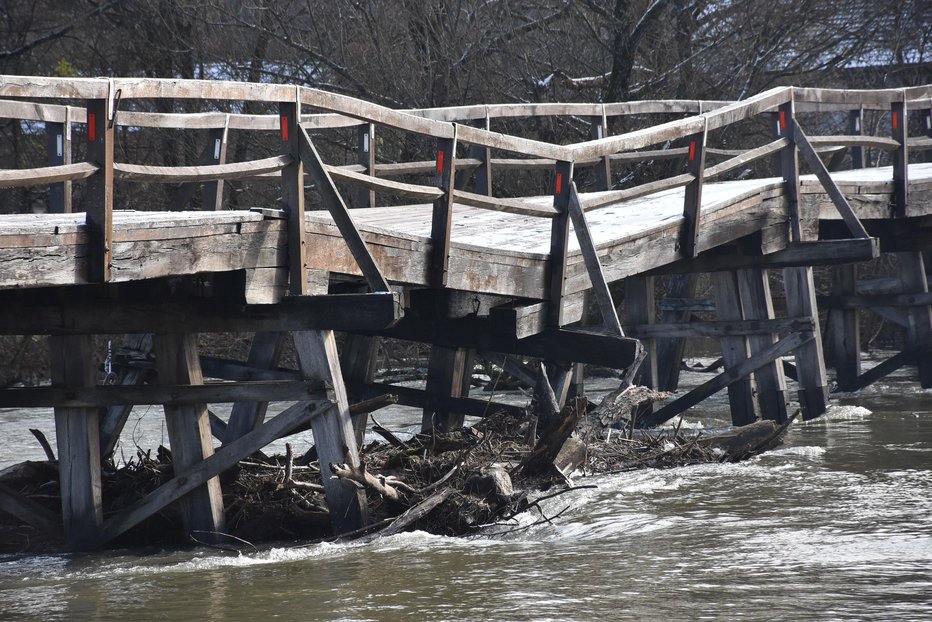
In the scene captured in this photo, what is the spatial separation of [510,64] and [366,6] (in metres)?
2.10

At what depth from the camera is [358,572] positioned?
5.30m

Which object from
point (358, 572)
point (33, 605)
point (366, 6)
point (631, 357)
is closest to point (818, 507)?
point (631, 357)

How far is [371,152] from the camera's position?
8953 mm

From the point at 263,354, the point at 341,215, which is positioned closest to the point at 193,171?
the point at 341,215

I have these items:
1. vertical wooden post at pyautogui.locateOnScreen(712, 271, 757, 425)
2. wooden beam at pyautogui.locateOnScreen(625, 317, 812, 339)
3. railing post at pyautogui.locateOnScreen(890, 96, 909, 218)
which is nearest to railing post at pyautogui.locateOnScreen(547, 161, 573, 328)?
wooden beam at pyautogui.locateOnScreen(625, 317, 812, 339)

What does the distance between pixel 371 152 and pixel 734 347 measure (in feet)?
11.7

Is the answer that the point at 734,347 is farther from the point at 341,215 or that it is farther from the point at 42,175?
the point at 42,175

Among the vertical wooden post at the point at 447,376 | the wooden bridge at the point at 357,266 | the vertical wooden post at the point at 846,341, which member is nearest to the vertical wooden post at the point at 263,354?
the wooden bridge at the point at 357,266

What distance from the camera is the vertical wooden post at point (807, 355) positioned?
10.5m

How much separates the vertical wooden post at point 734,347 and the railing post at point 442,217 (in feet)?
14.1

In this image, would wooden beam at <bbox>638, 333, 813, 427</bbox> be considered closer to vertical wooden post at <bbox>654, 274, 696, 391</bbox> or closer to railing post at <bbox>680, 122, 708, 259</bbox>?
vertical wooden post at <bbox>654, 274, 696, 391</bbox>

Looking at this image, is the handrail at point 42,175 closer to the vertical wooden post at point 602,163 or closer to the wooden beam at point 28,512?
the wooden beam at point 28,512

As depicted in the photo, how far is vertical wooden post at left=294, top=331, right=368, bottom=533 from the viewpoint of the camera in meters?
6.13

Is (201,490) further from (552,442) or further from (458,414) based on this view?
(458,414)
